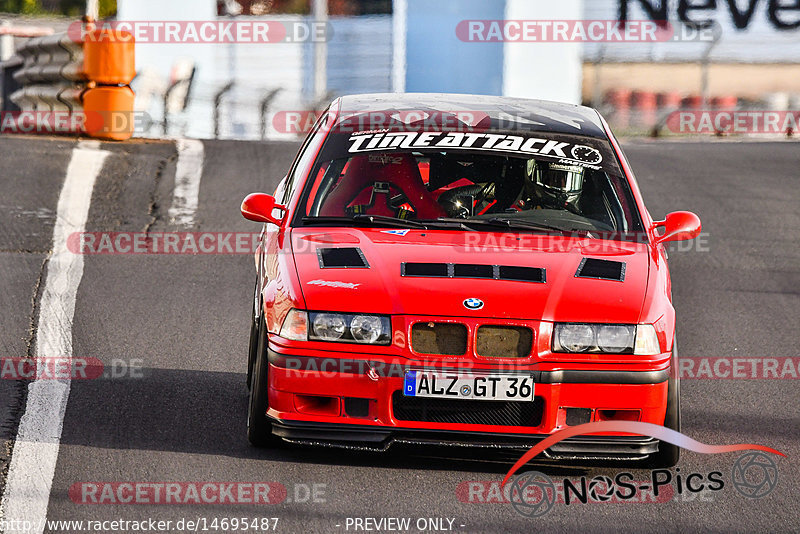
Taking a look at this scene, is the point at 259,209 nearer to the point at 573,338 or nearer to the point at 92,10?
the point at 573,338

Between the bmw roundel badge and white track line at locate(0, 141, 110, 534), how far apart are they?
74.8 inches

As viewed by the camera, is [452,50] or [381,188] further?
Result: [452,50]

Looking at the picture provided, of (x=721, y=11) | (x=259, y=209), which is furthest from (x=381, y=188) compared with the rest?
(x=721, y=11)

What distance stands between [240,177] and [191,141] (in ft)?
7.37

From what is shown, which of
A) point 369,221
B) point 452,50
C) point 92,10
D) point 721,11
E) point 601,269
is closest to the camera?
point 601,269

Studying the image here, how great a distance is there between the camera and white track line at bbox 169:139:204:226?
1195 cm

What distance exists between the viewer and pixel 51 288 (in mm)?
9086

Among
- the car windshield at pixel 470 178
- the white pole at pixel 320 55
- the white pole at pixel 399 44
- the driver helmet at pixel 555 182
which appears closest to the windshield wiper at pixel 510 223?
the car windshield at pixel 470 178

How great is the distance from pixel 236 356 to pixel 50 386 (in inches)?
48.4

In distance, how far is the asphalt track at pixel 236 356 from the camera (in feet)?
17.1

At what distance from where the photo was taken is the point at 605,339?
5449 millimetres

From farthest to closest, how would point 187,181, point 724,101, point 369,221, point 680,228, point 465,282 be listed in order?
point 724,101
point 187,181
point 680,228
point 369,221
point 465,282

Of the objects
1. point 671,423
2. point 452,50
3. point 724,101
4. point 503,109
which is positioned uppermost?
point 503,109

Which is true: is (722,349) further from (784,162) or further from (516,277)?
(784,162)
